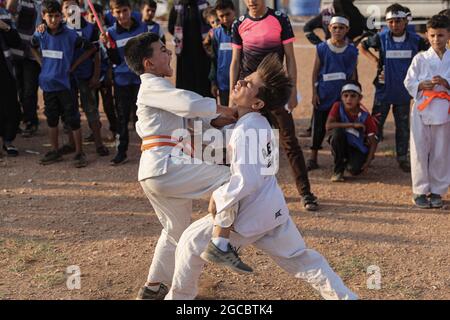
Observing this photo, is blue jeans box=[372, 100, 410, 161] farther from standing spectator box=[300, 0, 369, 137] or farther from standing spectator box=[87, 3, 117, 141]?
standing spectator box=[87, 3, 117, 141]

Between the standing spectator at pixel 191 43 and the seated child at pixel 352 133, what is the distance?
196 cm

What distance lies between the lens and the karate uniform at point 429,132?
5949mm

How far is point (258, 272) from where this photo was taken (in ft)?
15.5

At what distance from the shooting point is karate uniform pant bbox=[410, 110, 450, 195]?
6.09 m

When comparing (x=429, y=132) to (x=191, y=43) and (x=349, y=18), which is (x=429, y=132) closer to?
(x=349, y=18)

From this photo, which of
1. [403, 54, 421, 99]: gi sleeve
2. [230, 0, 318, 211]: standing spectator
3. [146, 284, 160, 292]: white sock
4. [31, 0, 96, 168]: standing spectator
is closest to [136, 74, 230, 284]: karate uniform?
[146, 284, 160, 292]: white sock

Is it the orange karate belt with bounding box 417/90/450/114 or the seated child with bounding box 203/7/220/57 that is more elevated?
the seated child with bounding box 203/7/220/57

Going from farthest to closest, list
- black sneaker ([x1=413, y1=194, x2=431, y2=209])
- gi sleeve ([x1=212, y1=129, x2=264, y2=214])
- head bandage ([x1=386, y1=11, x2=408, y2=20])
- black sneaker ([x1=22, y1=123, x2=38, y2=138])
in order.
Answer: black sneaker ([x1=22, y1=123, x2=38, y2=138])
head bandage ([x1=386, y1=11, x2=408, y2=20])
black sneaker ([x1=413, y1=194, x2=431, y2=209])
gi sleeve ([x1=212, y1=129, x2=264, y2=214])

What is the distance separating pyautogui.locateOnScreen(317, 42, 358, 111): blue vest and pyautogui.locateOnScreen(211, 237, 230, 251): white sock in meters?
3.78

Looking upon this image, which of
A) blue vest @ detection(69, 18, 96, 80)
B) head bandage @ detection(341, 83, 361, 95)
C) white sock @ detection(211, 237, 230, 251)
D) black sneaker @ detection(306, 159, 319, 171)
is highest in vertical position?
blue vest @ detection(69, 18, 96, 80)

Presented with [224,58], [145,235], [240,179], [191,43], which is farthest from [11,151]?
[240,179]

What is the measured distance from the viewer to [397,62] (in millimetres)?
7180
